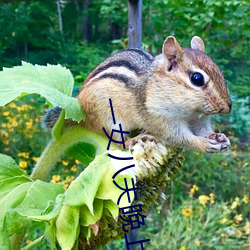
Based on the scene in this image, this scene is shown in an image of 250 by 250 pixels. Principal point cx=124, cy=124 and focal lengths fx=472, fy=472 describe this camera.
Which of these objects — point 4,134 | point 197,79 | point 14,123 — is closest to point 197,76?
point 197,79

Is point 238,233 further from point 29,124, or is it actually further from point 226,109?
point 226,109

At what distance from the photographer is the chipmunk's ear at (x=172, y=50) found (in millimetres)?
738

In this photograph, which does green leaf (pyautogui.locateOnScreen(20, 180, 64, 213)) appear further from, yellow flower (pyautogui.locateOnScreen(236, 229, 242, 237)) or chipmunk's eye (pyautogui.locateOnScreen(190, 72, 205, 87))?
yellow flower (pyautogui.locateOnScreen(236, 229, 242, 237))

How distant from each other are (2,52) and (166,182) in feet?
10.4

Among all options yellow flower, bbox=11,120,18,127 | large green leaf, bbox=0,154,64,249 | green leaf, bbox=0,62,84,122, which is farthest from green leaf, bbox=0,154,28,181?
yellow flower, bbox=11,120,18,127

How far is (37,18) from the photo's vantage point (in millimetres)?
4129

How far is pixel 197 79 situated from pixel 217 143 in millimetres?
125

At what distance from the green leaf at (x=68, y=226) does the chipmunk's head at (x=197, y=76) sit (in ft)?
0.97

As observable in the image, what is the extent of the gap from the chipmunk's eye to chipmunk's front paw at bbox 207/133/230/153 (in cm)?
9

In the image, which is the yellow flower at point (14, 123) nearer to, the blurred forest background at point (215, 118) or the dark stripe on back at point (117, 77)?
the blurred forest background at point (215, 118)

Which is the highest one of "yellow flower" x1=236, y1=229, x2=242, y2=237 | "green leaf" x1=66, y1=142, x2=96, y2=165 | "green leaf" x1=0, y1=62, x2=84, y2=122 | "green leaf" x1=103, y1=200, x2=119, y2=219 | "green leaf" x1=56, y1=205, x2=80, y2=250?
"green leaf" x1=0, y1=62, x2=84, y2=122

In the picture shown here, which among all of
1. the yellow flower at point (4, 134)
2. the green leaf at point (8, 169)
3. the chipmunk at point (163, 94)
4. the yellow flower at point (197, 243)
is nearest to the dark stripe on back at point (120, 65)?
the chipmunk at point (163, 94)

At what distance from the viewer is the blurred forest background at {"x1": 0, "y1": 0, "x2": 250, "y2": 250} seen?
2.19 metres

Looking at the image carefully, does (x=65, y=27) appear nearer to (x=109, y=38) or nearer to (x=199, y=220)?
(x=109, y=38)
